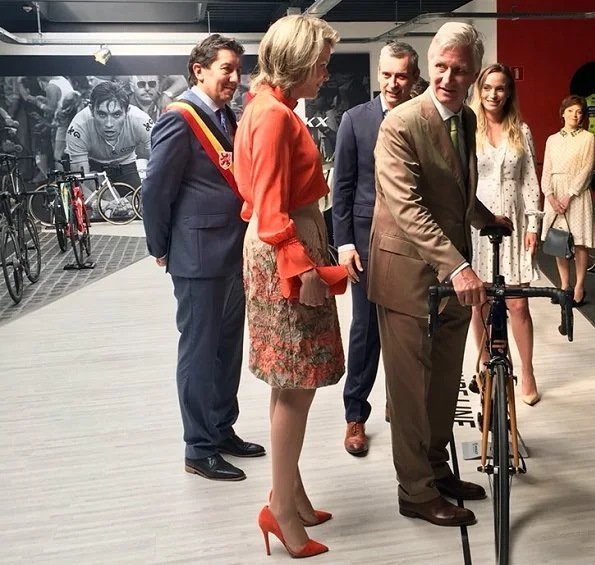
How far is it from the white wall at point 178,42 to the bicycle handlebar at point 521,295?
441 inches

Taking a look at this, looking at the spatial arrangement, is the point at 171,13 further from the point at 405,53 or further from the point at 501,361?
the point at 501,361

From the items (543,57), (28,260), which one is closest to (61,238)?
(28,260)

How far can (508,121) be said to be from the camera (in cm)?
348

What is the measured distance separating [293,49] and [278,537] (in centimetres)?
150

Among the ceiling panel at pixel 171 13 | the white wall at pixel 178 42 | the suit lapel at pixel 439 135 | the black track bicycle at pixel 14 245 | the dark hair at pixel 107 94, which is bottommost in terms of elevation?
the black track bicycle at pixel 14 245

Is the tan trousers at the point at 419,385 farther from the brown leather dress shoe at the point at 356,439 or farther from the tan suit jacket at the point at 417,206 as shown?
the brown leather dress shoe at the point at 356,439

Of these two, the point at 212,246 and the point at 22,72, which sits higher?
the point at 22,72

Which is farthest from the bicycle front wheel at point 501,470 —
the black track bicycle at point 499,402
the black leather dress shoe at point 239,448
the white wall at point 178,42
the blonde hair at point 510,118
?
the white wall at point 178,42

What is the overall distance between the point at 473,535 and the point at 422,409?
1.50ft

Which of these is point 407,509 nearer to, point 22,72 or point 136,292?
point 136,292

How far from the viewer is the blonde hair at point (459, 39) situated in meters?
2.19

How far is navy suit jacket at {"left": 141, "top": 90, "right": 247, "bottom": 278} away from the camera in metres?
2.80

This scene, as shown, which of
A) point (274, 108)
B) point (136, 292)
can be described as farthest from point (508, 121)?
point (136, 292)

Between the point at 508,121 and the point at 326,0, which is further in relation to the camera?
the point at 326,0
